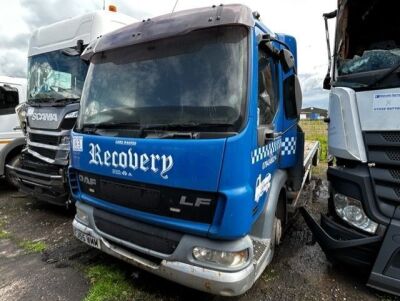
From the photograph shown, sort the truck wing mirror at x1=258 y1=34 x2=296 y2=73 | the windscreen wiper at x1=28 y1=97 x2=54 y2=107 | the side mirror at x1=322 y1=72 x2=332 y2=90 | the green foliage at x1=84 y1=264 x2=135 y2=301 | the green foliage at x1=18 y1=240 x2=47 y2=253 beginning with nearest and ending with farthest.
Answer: the truck wing mirror at x1=258 y1=34 x2=296 y2=73 < the green foliage at x1=84 y1=264 x2=135 y2=301 < the green foliage at x1=18 y1=240 x2=47 y2=253 < the side mirror at x1=322 y1=72 x2=332 y2=90 < the windscreen wiper at x1=28 y1=97 x2=54 y2=107

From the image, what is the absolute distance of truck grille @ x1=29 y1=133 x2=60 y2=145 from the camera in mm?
4427

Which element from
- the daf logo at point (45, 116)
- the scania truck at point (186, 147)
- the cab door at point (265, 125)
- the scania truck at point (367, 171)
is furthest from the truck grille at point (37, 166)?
the scania truck at point (367, 171)

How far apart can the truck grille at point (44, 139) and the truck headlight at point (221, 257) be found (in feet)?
10.1

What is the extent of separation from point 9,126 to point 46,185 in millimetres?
2728

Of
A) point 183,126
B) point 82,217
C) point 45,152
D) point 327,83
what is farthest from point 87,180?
point 327,83

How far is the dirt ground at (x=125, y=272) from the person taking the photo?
2846 mm

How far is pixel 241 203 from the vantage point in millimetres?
2145

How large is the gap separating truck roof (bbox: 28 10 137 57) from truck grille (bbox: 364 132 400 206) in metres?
3.98

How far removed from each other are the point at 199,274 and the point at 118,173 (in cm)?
106

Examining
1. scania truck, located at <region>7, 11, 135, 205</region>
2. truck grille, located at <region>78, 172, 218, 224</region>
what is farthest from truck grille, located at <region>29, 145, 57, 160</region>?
truck grille, located at <region>78, 172, 218, 224</region>

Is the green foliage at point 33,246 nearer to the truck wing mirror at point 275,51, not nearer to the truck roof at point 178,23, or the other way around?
the truck roof at point 178,23

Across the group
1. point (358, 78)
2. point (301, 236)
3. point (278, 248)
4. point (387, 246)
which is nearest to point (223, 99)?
point (358, 78)

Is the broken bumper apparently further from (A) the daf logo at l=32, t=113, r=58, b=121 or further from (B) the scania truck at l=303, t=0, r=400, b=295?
(A) the daf logo at l=32, t=113, r=58, b=121

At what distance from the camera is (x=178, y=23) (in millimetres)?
2469
